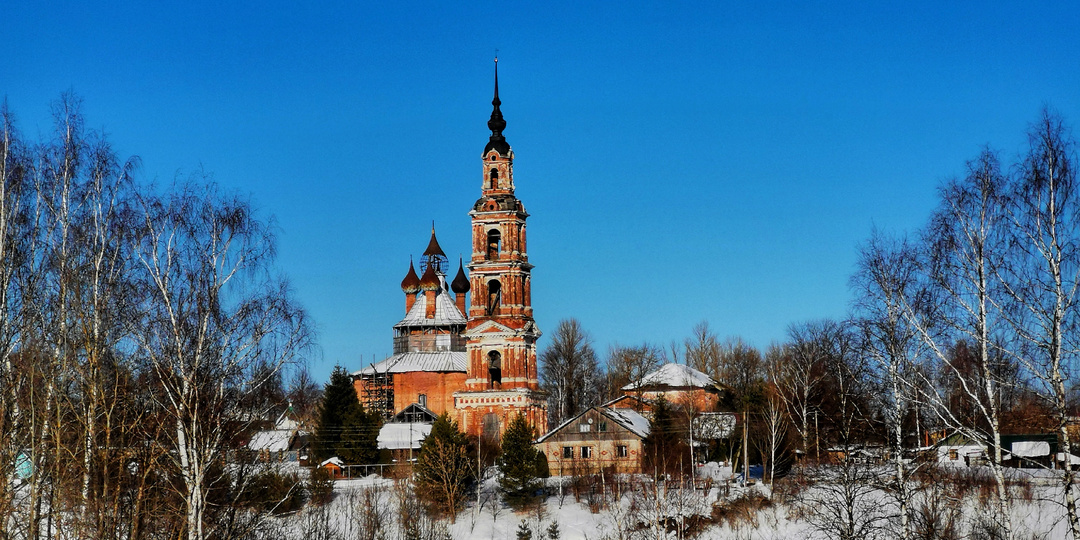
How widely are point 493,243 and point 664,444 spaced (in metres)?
16.9

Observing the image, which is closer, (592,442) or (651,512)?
(651,512)

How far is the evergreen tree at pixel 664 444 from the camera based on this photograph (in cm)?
4878

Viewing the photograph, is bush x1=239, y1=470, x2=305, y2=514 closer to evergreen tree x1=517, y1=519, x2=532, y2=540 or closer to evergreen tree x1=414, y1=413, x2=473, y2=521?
evergreen tree x1=414, y1=413, x2=473, y2=521

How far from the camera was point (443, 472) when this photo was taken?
42.2m

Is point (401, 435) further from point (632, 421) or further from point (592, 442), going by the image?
point (632, 421)

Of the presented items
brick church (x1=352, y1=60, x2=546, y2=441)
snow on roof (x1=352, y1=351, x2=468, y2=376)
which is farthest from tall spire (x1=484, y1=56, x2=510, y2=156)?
snow on roof (x1=352, y1=351, x2=468, y2=376)

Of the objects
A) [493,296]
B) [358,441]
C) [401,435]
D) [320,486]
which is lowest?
[320,486]

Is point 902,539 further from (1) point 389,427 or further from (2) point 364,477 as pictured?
(1) point 389,427

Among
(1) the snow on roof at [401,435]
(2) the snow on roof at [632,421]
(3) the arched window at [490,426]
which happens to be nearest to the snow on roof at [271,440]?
(1) the snow on roof at [401,435]

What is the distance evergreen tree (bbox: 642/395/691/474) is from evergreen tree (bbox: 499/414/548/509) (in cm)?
555

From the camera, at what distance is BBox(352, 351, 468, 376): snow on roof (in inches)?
2830

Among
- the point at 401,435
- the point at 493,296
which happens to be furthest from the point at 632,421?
the point at 401,435

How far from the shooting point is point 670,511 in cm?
4078

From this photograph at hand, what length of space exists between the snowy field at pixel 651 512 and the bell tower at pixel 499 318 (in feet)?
41.1
